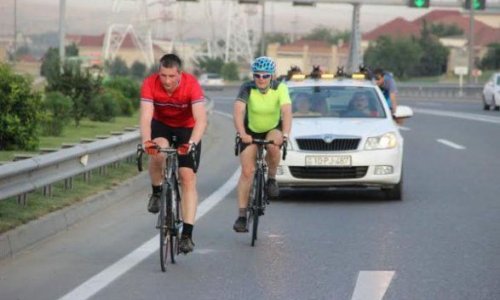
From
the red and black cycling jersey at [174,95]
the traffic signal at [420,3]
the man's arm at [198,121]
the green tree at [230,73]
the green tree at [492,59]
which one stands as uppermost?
the traffic signal at [420,3]

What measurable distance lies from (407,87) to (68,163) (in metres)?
76.7

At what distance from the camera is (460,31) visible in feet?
653

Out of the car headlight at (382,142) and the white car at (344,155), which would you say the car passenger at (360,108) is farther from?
the car headlight at (382,142)

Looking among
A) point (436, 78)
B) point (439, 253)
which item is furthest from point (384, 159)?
point (436, 78)

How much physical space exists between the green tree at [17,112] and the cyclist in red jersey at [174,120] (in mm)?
11839

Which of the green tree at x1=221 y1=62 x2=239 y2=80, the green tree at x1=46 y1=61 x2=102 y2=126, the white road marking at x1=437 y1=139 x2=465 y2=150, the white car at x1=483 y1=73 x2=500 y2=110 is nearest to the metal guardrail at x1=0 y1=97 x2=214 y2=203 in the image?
the white road marking at x1=437 y1=139 x2=465 y2=150

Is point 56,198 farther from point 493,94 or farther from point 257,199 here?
point 493,94

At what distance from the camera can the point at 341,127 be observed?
17.6 meters

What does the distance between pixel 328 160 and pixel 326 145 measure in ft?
0.80

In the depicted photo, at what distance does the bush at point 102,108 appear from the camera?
3716 centimetres

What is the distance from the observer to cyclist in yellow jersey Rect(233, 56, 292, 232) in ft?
43.2

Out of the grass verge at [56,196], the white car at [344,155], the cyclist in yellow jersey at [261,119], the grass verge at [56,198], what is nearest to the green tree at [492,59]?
the grass verge at [56,196]

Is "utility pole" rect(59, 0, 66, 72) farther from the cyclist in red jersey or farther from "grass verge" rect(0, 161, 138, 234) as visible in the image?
the cyclist in red jersey

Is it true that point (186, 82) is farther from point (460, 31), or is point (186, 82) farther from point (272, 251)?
point (460, 31)
